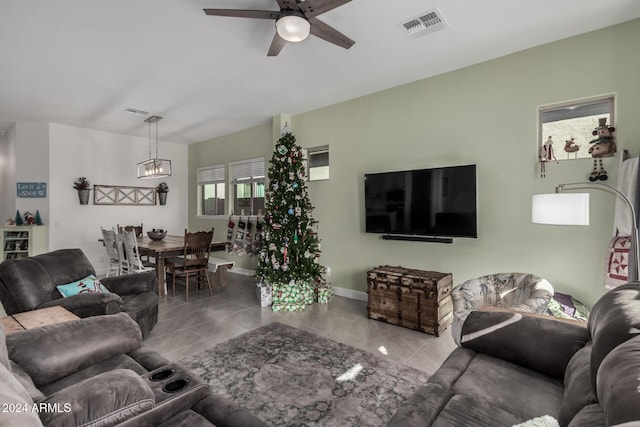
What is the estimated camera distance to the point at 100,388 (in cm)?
112

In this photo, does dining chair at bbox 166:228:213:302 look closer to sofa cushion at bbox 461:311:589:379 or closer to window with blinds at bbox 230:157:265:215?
window with blinds at bbox 230:157:265:215

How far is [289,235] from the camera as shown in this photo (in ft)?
14.2

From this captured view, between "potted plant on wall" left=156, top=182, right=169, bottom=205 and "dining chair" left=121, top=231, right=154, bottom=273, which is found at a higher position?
"potted plant on wall" left=156, top=182, right=169, bottom=205

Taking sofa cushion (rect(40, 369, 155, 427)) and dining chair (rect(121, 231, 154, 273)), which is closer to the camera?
sofa cushion (rect(40, 369, 155, 427))

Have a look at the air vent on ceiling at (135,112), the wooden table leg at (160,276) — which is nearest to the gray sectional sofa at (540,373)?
the wooden table leg at (160,276)

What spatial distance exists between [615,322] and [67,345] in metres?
2.47

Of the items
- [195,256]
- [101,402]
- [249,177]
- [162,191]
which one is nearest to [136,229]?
[162,191]

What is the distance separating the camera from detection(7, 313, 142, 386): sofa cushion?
148cm

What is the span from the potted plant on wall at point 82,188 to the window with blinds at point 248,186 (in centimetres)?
274

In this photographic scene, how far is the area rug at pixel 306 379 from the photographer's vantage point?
2020 millimetres

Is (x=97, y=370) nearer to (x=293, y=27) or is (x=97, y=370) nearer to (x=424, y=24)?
(x=293, y=27)

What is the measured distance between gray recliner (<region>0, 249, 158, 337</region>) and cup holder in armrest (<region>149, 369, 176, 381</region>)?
149 cm

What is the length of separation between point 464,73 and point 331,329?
3.28 metres

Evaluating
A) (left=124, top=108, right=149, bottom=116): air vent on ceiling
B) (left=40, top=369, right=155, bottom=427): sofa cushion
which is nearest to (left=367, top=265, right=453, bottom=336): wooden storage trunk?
(left=40, top=369, right=155, bottom=427): sofa cushion
